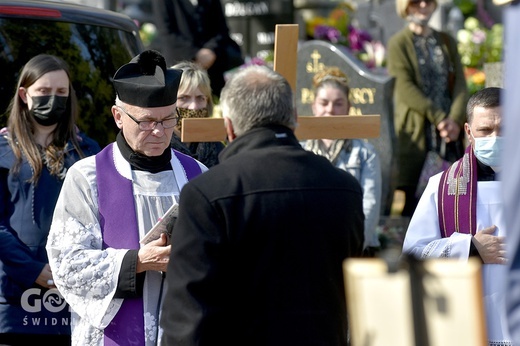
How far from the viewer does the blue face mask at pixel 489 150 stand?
4430 millimetres

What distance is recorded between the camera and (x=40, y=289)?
16.4 feet

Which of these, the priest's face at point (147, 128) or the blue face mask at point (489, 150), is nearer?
the priest's face at point (147, 128)

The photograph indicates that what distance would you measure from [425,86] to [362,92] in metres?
0.81

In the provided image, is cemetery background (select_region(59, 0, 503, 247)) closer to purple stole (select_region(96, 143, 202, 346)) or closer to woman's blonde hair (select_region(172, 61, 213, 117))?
woman's blonde hair (select_region(172, 61, 213, 117))

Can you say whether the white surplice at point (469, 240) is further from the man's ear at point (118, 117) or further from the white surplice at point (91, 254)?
the man's ear at point (118, 117)

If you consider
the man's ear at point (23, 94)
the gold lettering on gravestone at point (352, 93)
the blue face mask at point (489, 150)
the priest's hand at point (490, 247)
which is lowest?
the priest's hand at point (490, 247)

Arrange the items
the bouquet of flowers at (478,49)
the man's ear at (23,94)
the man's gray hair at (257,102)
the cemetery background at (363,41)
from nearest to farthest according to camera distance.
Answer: the man's gray hair at (257,102)
the man's ear at (23,94)
the cemetery background at (363,41)
the bouquet of flowers at (478,49)

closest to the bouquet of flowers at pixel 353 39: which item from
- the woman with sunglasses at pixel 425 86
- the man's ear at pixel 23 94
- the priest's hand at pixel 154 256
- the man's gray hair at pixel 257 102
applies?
the woman with sunglasses at pixel 425 86

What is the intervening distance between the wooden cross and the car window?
1138 mm

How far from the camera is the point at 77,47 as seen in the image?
5.82m

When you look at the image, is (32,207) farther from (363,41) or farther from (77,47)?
(363,41)

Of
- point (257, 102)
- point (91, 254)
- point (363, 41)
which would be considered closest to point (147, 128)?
point (91, 254)

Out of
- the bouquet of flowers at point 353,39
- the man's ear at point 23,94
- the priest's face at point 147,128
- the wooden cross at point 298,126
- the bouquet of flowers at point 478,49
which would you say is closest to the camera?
the priest's face at point 147,128

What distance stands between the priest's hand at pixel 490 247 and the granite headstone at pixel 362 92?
4.77m
